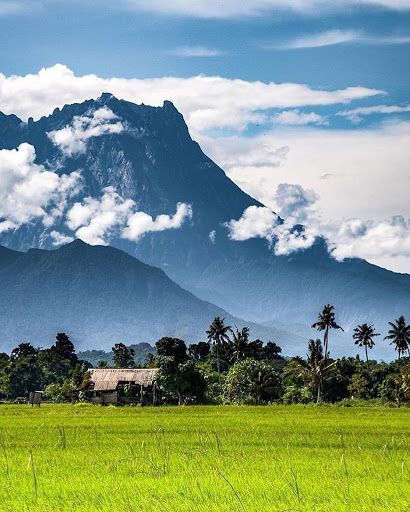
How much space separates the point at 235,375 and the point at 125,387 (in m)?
12.5

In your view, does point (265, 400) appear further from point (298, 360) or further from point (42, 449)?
point (42, 449)

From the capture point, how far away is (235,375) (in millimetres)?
91562

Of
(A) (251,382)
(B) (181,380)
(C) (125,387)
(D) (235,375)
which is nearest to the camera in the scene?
(B) (181,380)

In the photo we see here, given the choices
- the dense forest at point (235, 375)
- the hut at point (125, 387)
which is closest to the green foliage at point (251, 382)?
the dense forest at point (235, 375)

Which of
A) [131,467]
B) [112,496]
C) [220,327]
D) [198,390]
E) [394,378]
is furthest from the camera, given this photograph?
[220,327]

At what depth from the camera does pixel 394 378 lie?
104250 millimetres

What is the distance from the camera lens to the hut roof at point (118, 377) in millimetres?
97625

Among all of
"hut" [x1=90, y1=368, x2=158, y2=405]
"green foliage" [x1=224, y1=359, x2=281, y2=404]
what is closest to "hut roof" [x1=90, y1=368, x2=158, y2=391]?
"hut" [x1=90, y1=368, x2=158, y2=405]

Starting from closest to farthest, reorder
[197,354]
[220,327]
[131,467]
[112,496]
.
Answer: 1. [112,496]
2. [131,467]
3. [220,327]
4. [197,354]

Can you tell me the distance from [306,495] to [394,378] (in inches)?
3506

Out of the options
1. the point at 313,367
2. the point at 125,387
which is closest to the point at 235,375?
the point at 313,367

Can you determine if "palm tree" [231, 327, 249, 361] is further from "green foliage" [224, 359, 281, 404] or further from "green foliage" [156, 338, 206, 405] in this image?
"green foliage" [156, 338, 206, 405]

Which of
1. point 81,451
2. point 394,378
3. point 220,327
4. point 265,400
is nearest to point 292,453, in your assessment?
point 81,451

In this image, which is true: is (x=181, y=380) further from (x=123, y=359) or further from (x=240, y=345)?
(x=123, y=359)
